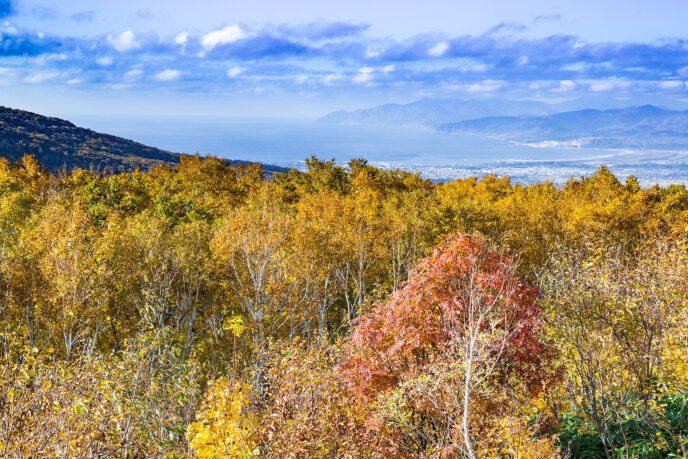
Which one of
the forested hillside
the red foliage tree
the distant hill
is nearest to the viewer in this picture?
the forested hillside

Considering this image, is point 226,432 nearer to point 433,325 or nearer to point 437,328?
point 437,328

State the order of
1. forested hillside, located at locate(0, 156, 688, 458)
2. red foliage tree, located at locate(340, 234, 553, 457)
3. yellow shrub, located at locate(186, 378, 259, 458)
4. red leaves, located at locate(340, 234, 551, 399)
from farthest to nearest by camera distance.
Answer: red leaves, located at locate(340, 234, 551, 399)
red foliage tree, located at locate(340, 234, 553, 457)
forested hillside, located at locate(0, 156, 688, 458)
yellow shrub, located at locate(186, 378, 259, 458)

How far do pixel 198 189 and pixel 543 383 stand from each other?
153ft

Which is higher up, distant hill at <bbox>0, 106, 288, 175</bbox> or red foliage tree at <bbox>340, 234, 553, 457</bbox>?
distant hill at <bbox>0, 106, 288, 175</bbox>

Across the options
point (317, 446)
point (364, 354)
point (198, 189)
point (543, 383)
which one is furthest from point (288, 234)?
point (198, 189)

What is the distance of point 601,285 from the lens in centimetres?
1213

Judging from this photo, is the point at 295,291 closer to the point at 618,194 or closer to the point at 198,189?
the point at 198,189

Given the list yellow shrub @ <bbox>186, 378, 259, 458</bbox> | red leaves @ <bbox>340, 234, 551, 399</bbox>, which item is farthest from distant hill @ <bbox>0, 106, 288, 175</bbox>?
yellow shrub @ <bbox>186, 378, 259, 458</bbox>

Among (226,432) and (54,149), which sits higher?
(54,149)

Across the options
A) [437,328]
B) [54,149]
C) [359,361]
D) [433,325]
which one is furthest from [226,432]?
[54,149]

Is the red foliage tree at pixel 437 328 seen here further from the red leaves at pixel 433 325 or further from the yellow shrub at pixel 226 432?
the yellow shrub at pixel 226 432

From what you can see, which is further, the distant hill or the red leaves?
the distant hill

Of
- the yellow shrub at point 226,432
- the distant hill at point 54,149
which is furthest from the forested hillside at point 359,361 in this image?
the distant hill at point 54,149

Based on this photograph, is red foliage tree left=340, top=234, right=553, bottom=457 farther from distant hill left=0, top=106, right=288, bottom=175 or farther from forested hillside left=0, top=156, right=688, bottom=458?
distant hill left=0, top=106, right=288, bottom=175
